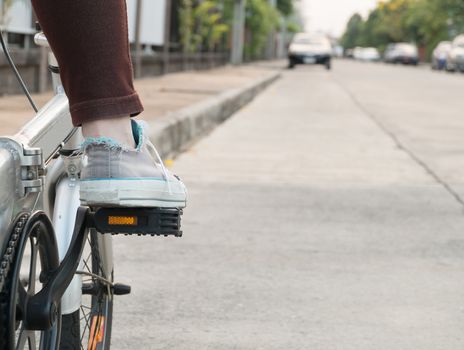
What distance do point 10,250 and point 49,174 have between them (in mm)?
570

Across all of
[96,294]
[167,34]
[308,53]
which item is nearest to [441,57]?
[308,53]

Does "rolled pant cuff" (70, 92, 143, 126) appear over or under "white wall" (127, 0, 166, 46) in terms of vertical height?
over

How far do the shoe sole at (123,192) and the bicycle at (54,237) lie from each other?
4 cm

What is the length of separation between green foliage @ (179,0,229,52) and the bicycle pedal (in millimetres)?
22272

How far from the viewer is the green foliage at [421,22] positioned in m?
66.6

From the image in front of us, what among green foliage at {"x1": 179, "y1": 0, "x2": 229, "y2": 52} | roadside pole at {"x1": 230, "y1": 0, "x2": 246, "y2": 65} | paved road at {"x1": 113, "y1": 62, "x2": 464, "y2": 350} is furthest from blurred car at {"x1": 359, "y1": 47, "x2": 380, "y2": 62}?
paved road at {"x1": 113, "y1": 62, "x2": 464, "y2": 350}

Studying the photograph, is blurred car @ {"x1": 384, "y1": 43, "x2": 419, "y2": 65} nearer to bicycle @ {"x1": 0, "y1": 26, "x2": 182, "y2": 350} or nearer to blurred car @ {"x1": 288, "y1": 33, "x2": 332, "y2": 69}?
blurred car @ {"x1": 288, "y1": 33, "x2": 332, "y2": 69}

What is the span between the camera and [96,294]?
2.12 m

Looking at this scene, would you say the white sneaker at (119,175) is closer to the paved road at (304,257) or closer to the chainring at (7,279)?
the chainring at (7,279)

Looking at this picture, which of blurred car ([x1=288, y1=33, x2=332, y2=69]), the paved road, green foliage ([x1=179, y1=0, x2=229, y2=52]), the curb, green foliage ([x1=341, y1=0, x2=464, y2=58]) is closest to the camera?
the paved road

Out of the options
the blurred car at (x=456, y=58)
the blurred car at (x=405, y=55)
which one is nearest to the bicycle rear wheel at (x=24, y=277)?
the blurred car at (x=456, y=58)

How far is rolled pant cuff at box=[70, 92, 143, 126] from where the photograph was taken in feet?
5.09

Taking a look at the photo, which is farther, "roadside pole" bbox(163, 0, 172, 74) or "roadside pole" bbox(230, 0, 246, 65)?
"roadside pole" bbox(230, 0, 246, 65)

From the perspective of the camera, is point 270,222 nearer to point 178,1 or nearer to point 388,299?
point 388,299
